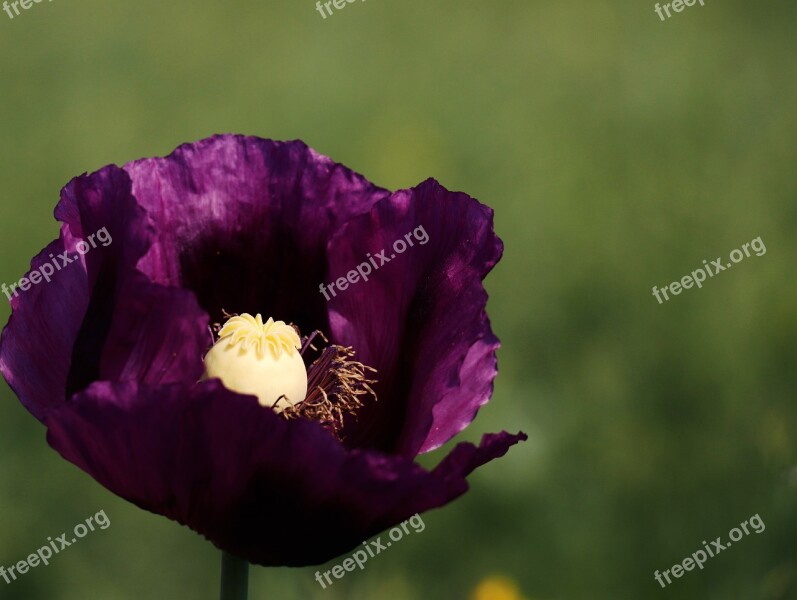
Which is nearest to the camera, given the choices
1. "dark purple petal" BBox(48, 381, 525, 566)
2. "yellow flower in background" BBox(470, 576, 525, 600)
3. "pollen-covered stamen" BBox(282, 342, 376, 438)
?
"dark purple petal" BBox(48, 381, 525, 566)

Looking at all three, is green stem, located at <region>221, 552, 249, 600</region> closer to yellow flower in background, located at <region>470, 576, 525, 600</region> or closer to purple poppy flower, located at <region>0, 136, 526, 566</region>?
purple poppy flower, located at <region>0, 136, 526, 566</region>

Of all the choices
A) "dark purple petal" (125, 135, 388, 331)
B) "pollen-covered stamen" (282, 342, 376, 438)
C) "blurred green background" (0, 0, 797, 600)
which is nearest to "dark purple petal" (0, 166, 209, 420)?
"dark purple petal" (125, 135, 388, 331)

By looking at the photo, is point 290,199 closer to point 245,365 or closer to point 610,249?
point 245,365

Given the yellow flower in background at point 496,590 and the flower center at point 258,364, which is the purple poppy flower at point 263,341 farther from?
the yellow flower in background at point 496,590

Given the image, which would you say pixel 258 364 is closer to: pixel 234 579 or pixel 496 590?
pixel 234 579

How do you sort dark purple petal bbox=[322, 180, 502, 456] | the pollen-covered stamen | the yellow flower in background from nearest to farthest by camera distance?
A: dark purple petal bbox=[322, 180, 502, 456], the pollen-covered stamen, the yellow flower in background

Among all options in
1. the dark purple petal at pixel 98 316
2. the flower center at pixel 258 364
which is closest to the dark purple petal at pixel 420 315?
the flower center at pixel 258 364

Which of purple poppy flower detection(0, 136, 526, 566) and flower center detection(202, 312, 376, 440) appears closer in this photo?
purple poppy flower detection(0, 136, 526, 566)
